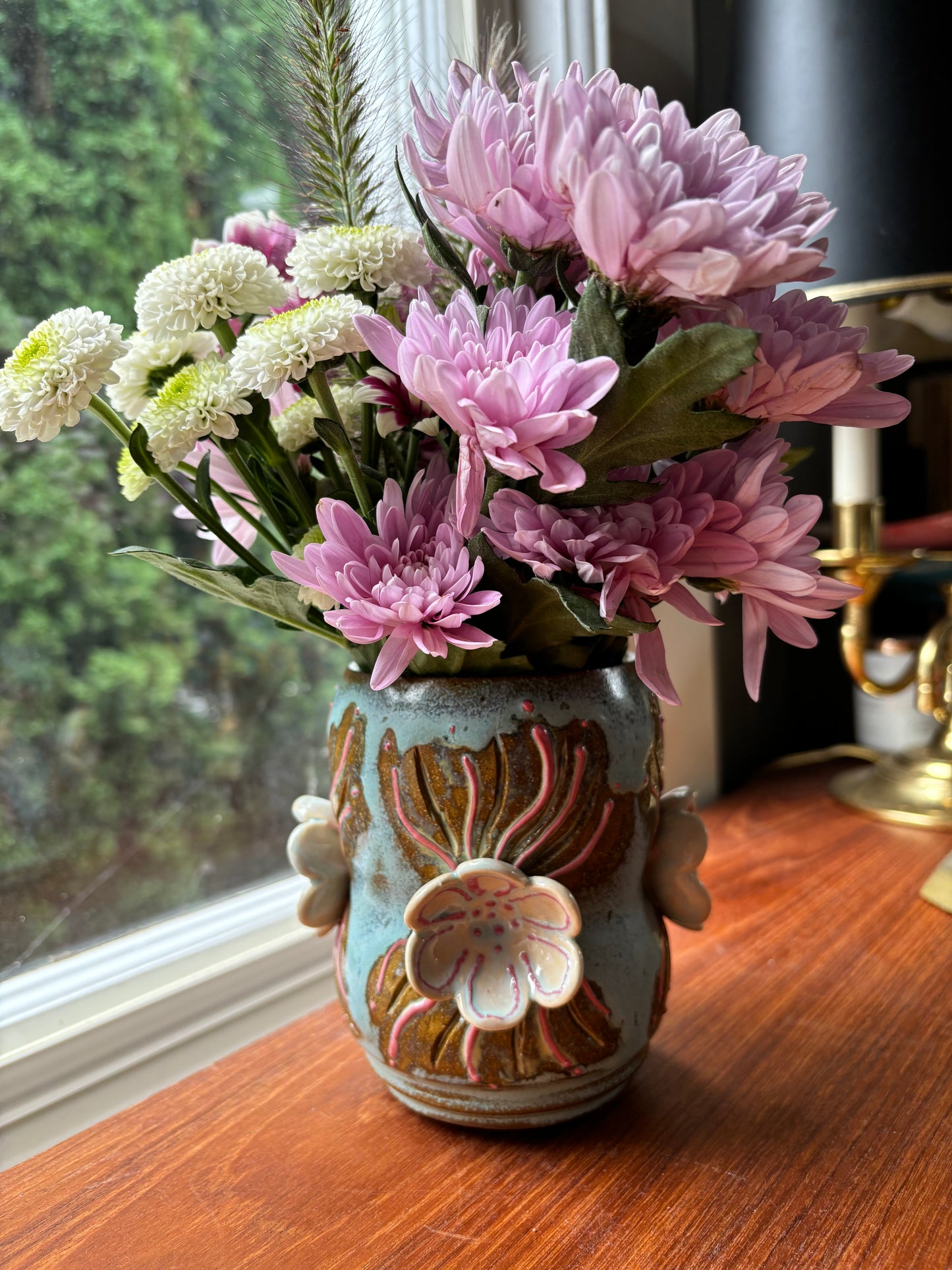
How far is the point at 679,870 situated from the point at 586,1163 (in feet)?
0.45

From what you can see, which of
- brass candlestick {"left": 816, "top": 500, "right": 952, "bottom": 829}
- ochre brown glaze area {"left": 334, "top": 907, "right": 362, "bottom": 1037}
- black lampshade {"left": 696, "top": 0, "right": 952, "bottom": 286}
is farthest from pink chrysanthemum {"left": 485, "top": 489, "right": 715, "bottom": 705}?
brass candlestick {"left": 816, "top": 500, "right": 952, "bottom": 829}

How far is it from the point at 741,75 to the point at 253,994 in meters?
0.79

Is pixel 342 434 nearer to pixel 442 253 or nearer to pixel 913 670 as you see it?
pixel 442 253

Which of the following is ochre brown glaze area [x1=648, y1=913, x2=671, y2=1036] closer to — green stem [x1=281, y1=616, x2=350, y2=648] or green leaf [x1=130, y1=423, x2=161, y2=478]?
green stem [x1=281, y1=616, x2=350, y2=648]

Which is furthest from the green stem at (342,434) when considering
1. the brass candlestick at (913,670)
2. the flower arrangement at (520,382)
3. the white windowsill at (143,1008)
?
the brass candlestick at (913,670)

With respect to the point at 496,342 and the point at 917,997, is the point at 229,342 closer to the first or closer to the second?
the point at 496,342

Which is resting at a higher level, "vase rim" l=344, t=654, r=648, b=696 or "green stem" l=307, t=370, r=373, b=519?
"green stem" l=307, t=370, r=373, b=519

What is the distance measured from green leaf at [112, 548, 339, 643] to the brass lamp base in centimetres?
68

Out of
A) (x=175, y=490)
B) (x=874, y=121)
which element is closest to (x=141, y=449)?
(x=175, y=490)

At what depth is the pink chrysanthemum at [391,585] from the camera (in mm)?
388

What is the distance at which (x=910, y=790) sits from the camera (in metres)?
→ 0.98

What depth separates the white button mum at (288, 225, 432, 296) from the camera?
16.7 inches

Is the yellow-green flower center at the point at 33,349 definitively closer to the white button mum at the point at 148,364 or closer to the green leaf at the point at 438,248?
the white button mum at the point at 148,364

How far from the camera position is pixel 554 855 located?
0.46 m
